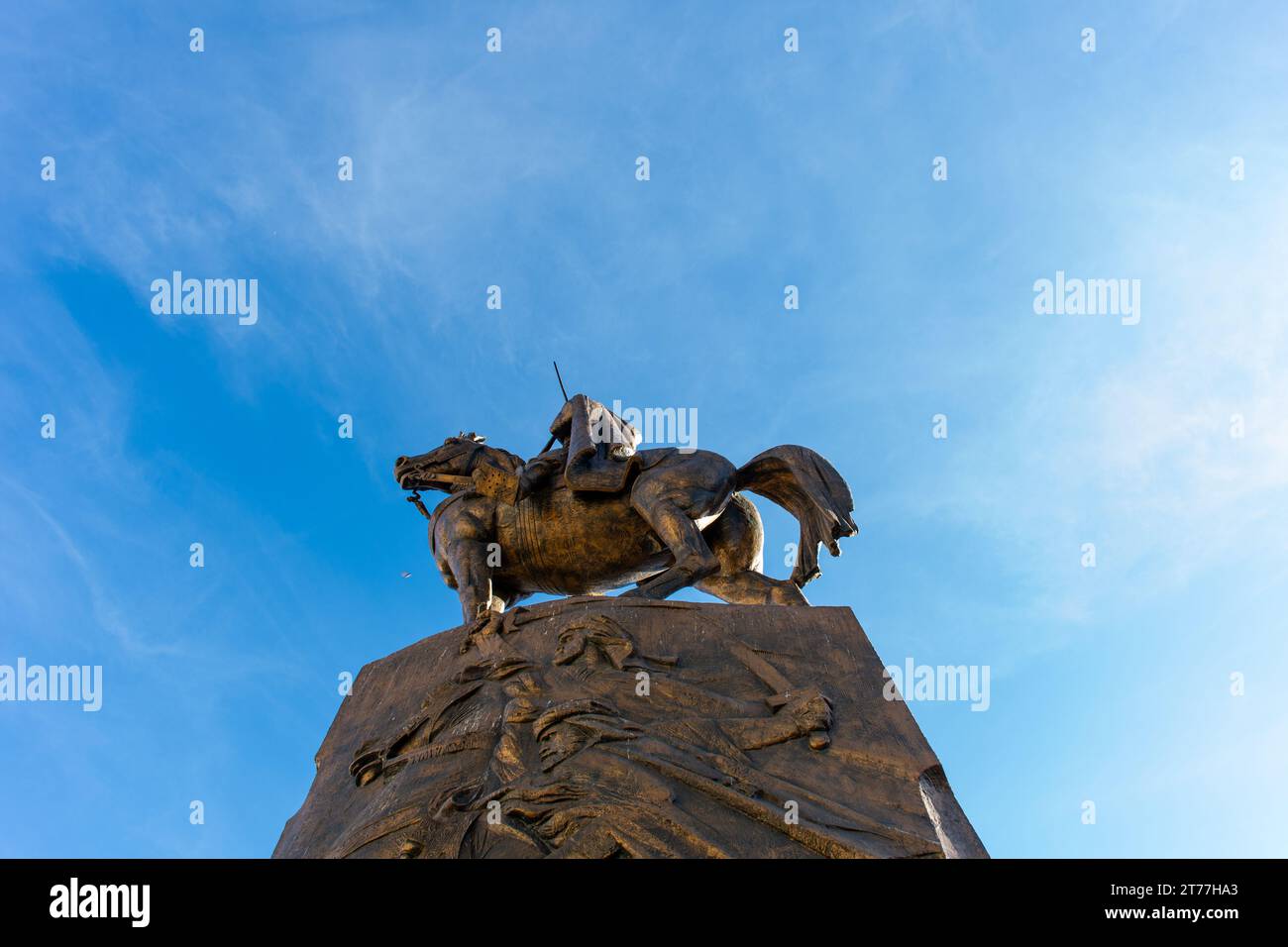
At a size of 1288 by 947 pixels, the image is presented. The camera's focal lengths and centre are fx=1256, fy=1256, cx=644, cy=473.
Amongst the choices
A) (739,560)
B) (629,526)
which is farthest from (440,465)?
(739,560)

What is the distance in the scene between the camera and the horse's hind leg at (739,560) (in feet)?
31.3

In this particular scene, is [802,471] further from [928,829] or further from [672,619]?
[928,829]

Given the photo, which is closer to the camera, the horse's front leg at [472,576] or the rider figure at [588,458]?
the horse's front leg at [472,576]

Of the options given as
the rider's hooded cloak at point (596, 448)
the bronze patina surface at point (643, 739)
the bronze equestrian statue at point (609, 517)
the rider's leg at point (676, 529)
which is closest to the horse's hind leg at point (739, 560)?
the bronze equestrian statue at point (609, 517)

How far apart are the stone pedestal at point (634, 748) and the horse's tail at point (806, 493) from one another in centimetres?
211

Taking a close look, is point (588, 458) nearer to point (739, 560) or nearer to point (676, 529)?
point (676, 529)

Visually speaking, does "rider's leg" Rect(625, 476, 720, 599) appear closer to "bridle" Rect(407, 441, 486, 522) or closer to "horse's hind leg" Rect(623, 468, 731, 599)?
"horse's hind leg" Rect(623, 468, 731, 599)

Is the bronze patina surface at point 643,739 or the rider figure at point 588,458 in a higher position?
the rider figure at point 588,458

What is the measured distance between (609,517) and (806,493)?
A: 149 cm

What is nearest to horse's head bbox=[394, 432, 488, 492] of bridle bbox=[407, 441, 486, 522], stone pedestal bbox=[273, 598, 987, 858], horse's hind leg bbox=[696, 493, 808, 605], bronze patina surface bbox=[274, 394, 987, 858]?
bridle bbox=[407, 441, 486, 522]

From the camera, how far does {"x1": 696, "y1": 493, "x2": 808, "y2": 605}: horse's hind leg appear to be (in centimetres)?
955

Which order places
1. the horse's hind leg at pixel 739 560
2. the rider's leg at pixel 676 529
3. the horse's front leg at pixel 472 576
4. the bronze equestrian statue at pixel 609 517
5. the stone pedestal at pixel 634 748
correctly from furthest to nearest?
the horse's hind leg at pixel 739 560
the bronze equestrian statue at pixel 609 517
the horse's front leg at pixel 472 576
the rider's leg at pixel 676 529
the stone pedestal at pixel 634 748

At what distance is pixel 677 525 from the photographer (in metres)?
8.97

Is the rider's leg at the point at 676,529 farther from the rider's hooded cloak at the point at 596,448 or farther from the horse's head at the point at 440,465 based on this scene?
the horse's head at the point at 440,465
